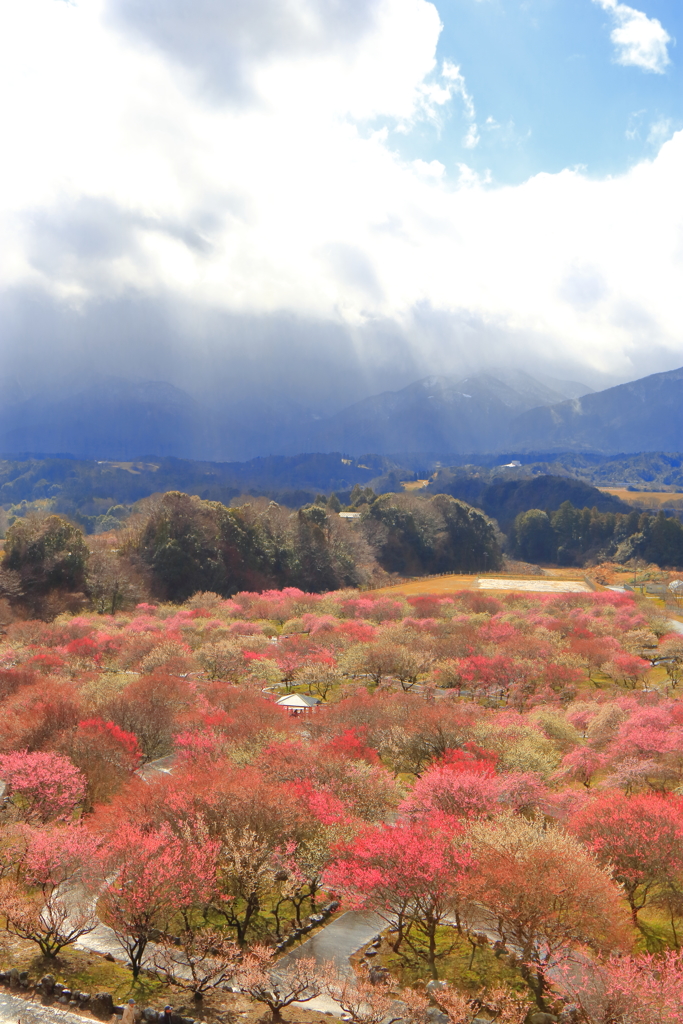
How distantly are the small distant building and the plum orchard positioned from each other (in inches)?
94.3

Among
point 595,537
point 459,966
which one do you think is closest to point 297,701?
point 459,966

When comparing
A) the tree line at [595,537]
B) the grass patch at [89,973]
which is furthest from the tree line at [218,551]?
the grass patch at [89,973]

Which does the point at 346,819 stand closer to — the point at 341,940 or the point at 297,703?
the point at 341,940

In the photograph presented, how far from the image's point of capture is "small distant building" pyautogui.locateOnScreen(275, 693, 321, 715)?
3456 centimetres

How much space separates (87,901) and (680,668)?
132 feet

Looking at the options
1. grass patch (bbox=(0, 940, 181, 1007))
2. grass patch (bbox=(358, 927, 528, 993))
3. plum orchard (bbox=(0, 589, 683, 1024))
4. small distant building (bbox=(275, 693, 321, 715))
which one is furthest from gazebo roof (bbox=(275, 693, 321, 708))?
grass patch (bbox=(0, 940, 181, 1007))

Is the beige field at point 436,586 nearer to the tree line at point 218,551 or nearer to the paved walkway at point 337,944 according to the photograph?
the tree line at point 218,551

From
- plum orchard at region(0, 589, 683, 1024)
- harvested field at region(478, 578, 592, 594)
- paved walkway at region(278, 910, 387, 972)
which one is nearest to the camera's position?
plum orchard at region(0, 589, 683, 1024)

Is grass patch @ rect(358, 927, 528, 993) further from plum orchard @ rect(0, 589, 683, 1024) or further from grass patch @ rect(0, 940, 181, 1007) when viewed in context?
grass patch @ rect(0, 940, 181, 1007)

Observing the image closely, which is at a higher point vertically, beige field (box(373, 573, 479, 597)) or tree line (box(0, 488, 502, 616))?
tree line (box(0, 488, 502, 616))

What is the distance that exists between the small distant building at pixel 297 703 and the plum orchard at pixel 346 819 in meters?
2.40

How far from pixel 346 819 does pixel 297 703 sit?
1631 cm

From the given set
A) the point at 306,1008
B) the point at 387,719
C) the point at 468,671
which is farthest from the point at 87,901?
the point at 468,671

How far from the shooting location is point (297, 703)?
3544cm
